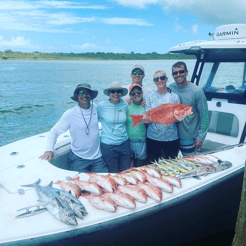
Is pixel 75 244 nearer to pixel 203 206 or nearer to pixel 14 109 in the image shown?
pixel 203 206

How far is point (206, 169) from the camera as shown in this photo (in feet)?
9.83

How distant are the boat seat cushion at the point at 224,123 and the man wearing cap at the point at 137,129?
195 cm

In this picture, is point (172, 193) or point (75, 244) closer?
point (75, 244)

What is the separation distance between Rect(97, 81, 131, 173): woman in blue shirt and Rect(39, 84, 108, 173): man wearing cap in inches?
3.8

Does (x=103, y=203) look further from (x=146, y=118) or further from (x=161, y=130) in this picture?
(x=161, y=130)

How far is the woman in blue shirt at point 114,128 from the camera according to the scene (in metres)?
3.44

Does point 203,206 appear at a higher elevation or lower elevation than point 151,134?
lower

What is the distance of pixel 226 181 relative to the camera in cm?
311

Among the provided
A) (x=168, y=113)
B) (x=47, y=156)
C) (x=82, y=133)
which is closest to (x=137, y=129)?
(x=168, y=113)

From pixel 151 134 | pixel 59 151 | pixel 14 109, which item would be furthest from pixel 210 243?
pixel 14 109

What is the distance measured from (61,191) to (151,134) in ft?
5.24

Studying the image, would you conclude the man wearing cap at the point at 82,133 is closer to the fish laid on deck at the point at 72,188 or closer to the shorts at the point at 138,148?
the shorts at the point at 138,148

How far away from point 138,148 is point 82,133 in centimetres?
85

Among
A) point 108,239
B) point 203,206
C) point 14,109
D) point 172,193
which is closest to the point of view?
point 108,239
